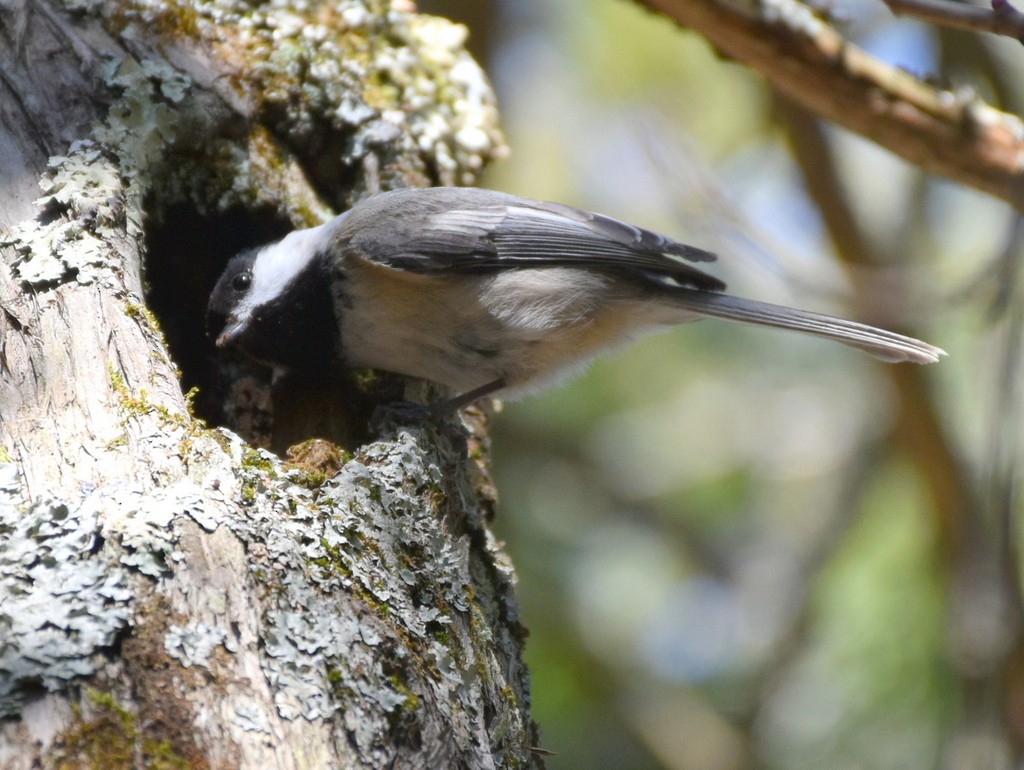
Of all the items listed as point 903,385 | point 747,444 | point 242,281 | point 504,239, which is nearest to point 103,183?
point 242,281

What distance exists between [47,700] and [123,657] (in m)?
0.14

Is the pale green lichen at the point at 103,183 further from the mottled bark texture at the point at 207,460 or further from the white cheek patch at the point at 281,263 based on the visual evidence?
the white cheek patch at the point at 281,263

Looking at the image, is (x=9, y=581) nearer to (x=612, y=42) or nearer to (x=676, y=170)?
(x=676, y=170)

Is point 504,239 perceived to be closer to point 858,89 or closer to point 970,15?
point 858,89

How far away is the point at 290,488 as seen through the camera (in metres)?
2.29

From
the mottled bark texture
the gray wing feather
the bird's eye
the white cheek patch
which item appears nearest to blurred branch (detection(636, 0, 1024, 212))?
the gray wing feather

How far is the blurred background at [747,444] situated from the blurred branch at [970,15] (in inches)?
56.8

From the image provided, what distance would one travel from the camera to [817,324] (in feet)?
11.2

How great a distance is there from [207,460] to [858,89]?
2.80m

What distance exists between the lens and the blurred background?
180 inches

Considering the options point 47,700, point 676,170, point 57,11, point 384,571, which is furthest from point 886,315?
point 47,700

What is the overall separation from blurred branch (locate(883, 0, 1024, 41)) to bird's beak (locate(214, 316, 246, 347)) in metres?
2.09

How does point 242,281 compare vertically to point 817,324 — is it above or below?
above

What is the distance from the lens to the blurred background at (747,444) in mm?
4562
